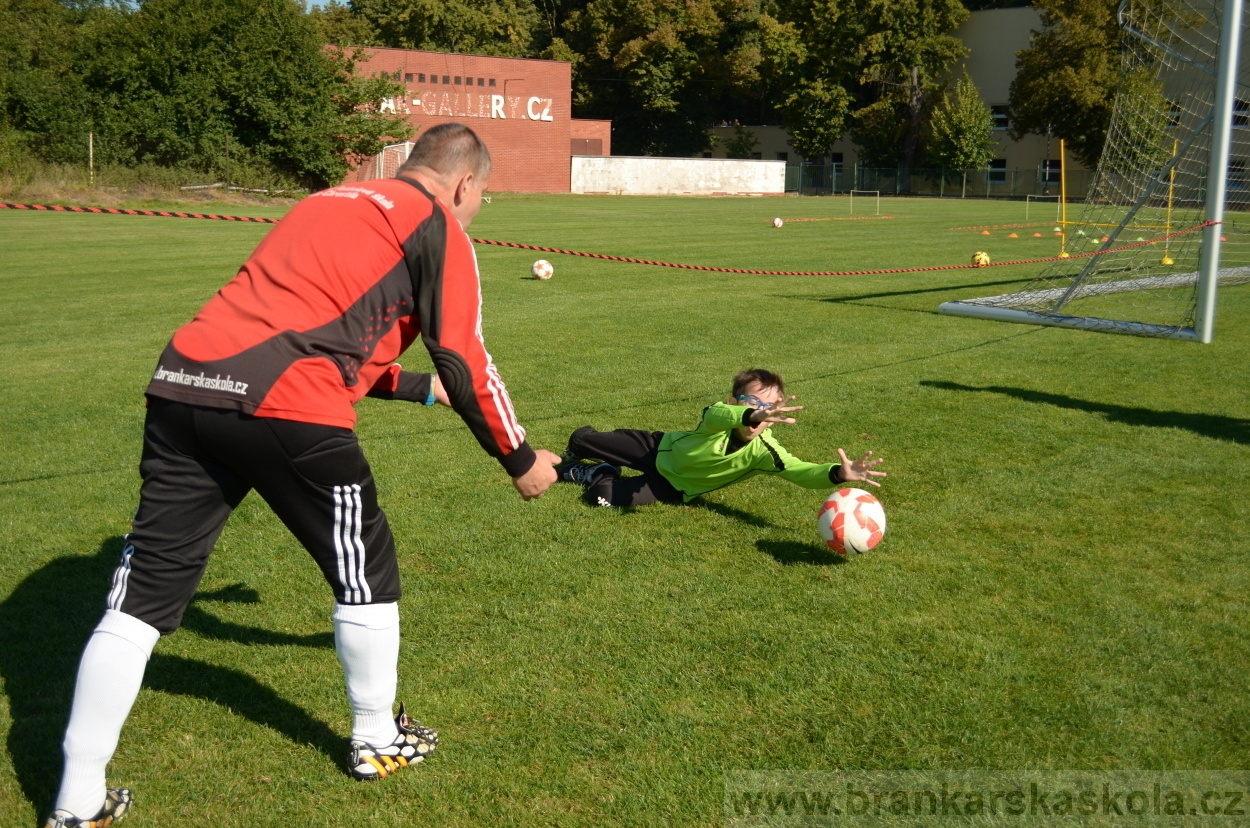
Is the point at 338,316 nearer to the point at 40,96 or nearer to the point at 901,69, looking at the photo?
the point at 40,96

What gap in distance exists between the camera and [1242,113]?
1330cm

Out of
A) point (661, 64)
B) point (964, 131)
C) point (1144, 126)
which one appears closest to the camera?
point (1144, 126)

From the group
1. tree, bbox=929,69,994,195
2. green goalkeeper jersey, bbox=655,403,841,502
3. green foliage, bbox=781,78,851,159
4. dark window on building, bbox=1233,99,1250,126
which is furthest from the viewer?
green foliage, bbox=781,78,851,159

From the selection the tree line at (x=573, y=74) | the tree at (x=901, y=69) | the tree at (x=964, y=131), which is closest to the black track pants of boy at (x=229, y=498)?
the tree line at (x=573, y=74)

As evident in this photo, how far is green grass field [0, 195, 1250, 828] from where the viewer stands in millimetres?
3545

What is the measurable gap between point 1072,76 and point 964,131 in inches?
334

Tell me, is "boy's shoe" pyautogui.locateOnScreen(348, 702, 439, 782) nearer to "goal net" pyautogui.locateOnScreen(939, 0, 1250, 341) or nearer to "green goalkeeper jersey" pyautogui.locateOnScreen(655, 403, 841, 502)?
"green goalkeeper jersey" pyautogui.locateOnScreen(655, 403, 841, 502)

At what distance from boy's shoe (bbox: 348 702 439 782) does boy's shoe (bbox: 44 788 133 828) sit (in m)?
0.69

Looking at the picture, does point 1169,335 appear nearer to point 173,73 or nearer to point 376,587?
point 376,587

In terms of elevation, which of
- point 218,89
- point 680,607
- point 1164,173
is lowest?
point 680,607

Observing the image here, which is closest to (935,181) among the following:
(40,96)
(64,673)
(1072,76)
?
(1072,76)

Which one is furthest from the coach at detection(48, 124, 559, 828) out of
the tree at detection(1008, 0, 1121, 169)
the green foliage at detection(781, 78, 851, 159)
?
the green foliage at detection(781, 78, 851, 159)

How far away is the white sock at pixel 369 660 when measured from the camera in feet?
10.5

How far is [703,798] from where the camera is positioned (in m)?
3.35
